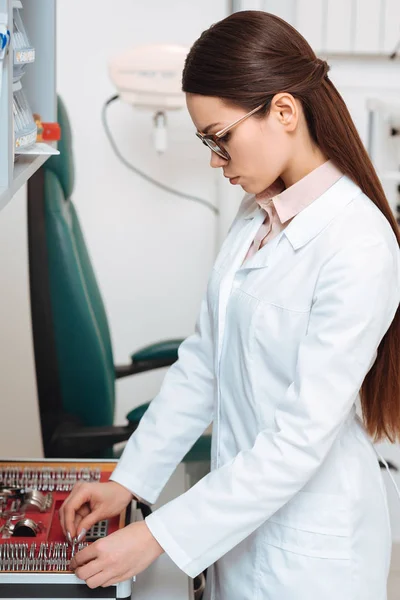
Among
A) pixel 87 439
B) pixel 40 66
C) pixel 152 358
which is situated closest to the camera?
pixel 40 66

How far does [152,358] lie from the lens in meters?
2.23

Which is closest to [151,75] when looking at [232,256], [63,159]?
[63,159]

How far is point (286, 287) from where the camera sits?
1070mm

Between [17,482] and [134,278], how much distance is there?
1470 mm

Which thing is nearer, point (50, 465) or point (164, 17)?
point (50, 465)

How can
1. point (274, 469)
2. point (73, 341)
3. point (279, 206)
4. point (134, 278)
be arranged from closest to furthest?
point (274, 469) < point (279, 206) < point (73, 341) < point (134, 278)

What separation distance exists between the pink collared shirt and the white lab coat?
0.02 meters

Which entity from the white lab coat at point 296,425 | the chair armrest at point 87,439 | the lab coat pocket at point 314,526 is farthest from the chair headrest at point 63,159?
the lab coat pocket at point 314,526

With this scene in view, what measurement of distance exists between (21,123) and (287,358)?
1.61 feet

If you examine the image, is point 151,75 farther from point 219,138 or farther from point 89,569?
point 89,569

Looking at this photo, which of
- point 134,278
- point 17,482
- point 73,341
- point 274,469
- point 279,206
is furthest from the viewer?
point 134,278

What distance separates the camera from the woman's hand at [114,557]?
0.99 m

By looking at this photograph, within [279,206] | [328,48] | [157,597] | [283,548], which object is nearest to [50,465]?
[157,597]

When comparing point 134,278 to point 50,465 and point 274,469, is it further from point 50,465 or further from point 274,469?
point 274,469
